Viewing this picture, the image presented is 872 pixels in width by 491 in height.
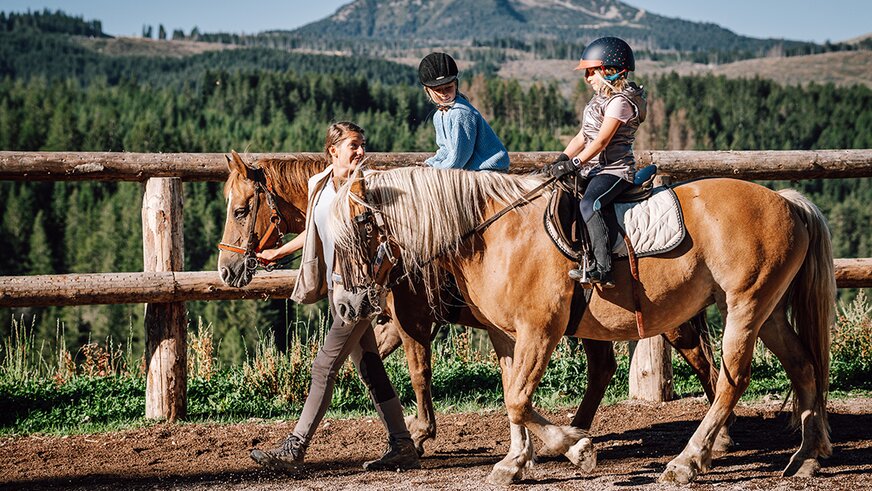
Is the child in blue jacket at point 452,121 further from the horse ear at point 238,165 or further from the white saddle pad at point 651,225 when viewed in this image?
the horse ear at point 238,165

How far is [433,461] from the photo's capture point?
5.32 m

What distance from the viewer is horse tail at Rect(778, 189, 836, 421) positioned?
4.90 metres

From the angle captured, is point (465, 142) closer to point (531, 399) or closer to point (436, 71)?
point (436, 71)

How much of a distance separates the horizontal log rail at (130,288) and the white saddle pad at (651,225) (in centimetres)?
286

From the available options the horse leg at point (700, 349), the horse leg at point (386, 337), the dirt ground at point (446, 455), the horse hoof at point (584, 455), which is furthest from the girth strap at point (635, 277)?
the horse leg at point (386, 337)

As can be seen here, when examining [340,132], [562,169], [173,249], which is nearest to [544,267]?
[562,169]

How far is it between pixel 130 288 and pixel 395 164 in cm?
218

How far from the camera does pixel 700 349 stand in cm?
557

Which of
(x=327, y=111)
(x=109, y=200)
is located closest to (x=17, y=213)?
(x=109, y=200)

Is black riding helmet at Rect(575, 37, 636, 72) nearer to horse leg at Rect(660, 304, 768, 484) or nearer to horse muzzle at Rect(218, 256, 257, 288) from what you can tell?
horse leg at Rect(660, 304, 768, 484)

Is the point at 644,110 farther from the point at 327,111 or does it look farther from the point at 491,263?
the point at 327,111

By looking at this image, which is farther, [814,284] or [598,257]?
[814,284]

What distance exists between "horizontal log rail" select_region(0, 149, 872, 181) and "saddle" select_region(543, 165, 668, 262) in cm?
191

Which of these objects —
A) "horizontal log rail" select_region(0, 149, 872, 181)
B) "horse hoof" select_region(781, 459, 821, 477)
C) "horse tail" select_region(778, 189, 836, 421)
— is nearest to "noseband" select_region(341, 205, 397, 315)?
"horizontal log rail" select_region(0, 149, 872, 181)
